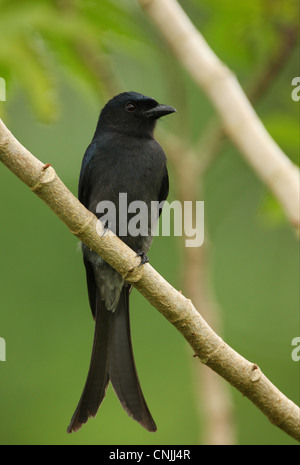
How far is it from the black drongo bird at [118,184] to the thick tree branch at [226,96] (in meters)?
0.52

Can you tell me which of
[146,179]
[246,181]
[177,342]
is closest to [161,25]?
[146,179]

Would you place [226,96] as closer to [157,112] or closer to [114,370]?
[157,112]

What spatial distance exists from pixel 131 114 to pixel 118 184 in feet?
1.75

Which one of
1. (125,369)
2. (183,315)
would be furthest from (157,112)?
(183,315)

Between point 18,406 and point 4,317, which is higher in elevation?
point 4,317

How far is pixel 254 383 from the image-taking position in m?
2.64

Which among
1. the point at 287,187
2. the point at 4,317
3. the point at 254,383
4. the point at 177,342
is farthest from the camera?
the point at 177,342

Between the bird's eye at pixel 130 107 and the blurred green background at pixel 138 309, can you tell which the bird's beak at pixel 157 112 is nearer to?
the bird's eye at pixel 130 107

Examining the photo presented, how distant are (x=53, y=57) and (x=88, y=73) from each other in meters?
0.19

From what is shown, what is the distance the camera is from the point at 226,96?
3.27 meters

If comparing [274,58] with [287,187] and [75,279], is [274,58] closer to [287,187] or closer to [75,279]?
[287,187]

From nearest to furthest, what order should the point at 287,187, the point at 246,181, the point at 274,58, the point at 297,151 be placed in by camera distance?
the point at 287,187 → the point at 297,151 → the point at 274,58 → the point at 246,181

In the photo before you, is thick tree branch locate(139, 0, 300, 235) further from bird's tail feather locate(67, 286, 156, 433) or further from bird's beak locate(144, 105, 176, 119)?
bird's tail feather locate(67, 286, 156, 433)

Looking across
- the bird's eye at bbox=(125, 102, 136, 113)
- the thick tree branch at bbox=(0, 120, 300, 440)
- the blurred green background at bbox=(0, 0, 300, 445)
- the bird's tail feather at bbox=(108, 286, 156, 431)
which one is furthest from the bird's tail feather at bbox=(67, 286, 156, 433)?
the blurred green background at bbox=(0, 0, 300, 445)
